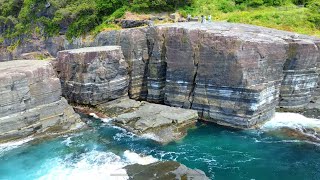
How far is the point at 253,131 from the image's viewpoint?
24.4 meters

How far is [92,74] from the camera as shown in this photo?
27781 millimetres

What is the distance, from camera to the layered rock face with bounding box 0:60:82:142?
22.8m

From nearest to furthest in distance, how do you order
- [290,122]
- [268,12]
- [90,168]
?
[90,168] < [290,122] < [268,12]

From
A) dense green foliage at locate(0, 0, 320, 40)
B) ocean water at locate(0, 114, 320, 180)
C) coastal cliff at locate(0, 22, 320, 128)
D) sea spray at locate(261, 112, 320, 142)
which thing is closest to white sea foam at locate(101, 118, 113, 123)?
ocean water at locate(0, 114, 320, 180)

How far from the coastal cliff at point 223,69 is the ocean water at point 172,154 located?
2.05m

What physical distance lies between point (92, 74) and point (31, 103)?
5.40 metres

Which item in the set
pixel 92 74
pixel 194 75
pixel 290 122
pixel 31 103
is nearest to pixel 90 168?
pixel 31 103

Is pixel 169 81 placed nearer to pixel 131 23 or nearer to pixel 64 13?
pixel 131 23

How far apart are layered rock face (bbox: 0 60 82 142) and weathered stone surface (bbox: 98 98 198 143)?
10.5 feet

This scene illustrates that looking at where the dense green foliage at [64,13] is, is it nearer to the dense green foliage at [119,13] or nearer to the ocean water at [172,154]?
the dense green foliage at [119,13]

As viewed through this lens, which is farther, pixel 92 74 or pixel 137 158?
pixel 92 74

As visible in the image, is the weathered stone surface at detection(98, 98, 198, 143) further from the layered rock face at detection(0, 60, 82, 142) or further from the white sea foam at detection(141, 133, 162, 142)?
the layered rock face at detection(0, 60, 82, 142)

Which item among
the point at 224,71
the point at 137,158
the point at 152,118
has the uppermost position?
the point at 224,71

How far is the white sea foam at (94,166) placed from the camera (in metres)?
18.7
